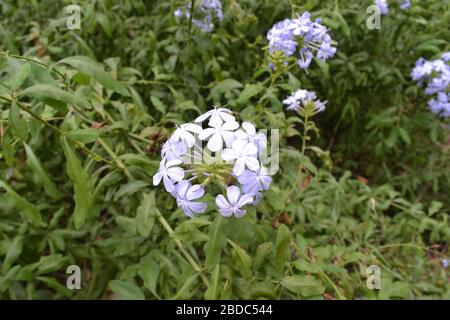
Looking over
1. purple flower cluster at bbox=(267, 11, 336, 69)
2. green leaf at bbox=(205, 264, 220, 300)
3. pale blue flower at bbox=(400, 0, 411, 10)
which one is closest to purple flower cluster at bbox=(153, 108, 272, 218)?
green leaf at bbox=(205, 264, 220, 300)

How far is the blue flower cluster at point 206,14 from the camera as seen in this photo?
2850 millimetres

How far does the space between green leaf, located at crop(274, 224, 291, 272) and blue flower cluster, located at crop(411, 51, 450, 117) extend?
1.87 meters

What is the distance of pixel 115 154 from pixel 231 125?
89 centimetres

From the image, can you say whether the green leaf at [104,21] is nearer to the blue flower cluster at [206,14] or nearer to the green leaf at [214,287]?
the blue flower cluster at [206,14]

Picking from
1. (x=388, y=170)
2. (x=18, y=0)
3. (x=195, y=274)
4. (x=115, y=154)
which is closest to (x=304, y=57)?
(x=115, y=154)

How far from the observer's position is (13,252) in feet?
7.24

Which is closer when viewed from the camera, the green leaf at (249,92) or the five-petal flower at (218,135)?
the five-petal flower at (218,135)

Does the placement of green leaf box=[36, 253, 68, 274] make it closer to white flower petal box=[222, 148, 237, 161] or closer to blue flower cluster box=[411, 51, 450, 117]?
white flower petal box=[222, 148, 237, 161]

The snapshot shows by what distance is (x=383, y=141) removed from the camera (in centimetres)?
358

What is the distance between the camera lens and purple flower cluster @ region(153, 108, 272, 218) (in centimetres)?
138

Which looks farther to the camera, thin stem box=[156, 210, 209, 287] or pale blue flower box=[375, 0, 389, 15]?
pale blue flower box=[375, 0, 389, 15]

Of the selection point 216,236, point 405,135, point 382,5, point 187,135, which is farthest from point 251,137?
point 405,135

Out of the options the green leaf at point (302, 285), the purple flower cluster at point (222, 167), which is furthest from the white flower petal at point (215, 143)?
the green leaf at point (302, 285)

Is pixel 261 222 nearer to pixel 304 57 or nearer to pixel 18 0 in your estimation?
pixel 304 57
